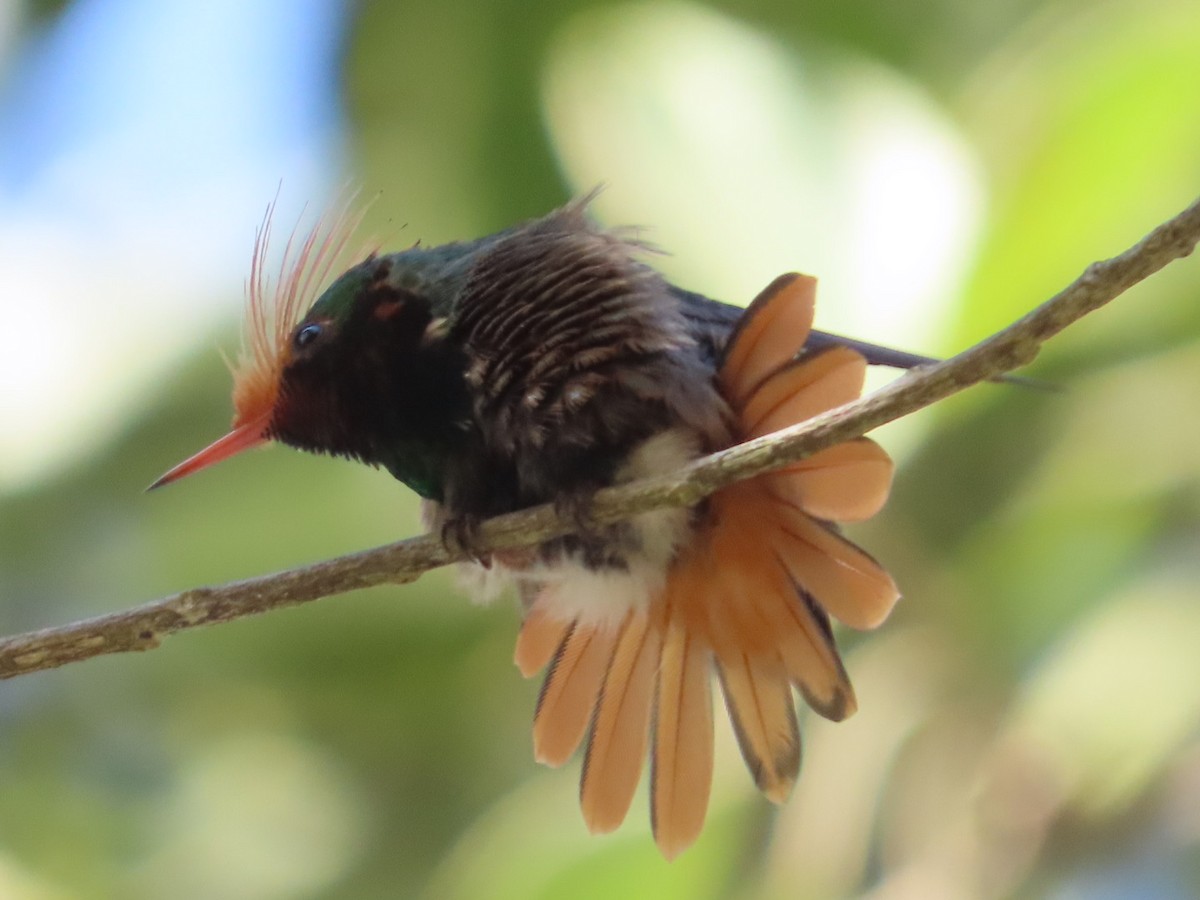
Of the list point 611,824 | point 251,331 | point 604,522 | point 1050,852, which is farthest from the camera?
point 1050,852

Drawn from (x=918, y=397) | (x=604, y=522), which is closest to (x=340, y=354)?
(x=604, y=522)

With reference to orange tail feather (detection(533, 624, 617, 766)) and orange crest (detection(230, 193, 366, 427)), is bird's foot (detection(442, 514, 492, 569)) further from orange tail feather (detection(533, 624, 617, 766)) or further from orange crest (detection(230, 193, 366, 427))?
orange crest (detection(230, 193, 366, 427))

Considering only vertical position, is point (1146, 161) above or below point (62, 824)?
above

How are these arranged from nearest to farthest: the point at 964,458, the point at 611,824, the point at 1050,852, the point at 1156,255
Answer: the point at 1156,255 < the point at 611,824 < the point at 1050,852 < the point at 964,458

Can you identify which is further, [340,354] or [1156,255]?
[340,354]

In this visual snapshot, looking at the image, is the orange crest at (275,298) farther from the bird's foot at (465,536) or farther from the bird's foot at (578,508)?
the bird's foot at (578,508)

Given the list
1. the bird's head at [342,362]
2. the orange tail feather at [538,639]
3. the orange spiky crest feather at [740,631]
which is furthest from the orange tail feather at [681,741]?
the bird's head at [342,362]

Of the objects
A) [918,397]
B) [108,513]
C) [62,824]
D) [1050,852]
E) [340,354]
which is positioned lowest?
[62,824]

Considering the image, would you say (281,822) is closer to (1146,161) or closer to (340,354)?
(340,354)
